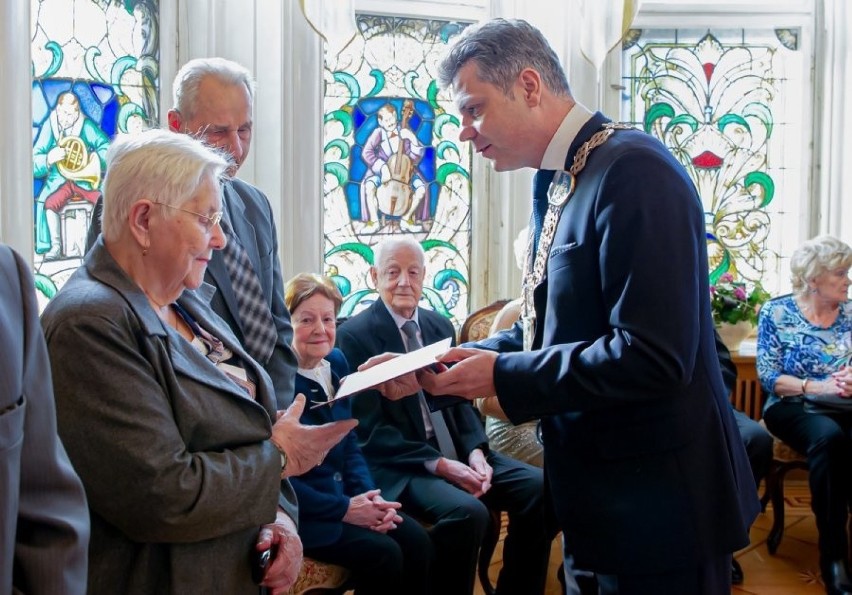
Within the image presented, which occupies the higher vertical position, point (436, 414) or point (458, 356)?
point (458, 356)

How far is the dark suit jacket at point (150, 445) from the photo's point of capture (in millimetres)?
1571

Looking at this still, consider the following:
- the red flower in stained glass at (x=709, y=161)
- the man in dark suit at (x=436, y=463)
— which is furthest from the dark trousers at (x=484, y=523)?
the red flower in stained glass at (x=709, y=161)

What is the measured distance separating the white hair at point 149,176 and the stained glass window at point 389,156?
265 cm

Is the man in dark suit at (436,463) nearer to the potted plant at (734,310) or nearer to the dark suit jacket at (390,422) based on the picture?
the dark suit jacket at (390,422)

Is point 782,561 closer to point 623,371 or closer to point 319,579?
point 319,579

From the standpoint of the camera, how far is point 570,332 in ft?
5.73

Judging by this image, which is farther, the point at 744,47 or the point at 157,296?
the point at 744,47

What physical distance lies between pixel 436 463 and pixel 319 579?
0.67 m

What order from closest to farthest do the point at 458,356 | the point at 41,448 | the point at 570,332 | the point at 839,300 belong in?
the point at 41,448, the point at 570,332, the point at 458,356, the point at 839,300

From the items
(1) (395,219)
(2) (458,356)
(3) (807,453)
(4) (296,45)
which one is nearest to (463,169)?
(1) (395,219)

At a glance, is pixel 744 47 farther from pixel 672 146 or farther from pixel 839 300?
pixel 839 300

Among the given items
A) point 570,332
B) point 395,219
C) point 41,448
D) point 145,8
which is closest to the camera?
point 41,448

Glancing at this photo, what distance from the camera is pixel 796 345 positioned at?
4.17m

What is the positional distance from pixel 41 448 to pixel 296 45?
3.32m
